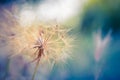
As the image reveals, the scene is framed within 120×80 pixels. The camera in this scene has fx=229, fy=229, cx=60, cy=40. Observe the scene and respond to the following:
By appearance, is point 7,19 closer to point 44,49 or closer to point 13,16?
point 13,16

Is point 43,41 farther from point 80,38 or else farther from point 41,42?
point 80,38

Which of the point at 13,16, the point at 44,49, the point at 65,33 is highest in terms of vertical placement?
the point at 13,16

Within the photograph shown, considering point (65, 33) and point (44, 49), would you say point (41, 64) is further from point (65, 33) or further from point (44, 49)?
point (65, 33)

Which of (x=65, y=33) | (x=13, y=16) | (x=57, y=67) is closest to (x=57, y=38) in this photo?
(x=65, y=33)

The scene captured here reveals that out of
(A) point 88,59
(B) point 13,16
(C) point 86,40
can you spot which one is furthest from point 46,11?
(A) point 88,59

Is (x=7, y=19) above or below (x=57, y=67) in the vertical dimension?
above

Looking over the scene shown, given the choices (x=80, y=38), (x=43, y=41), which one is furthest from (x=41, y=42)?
(x=80, y=38)
